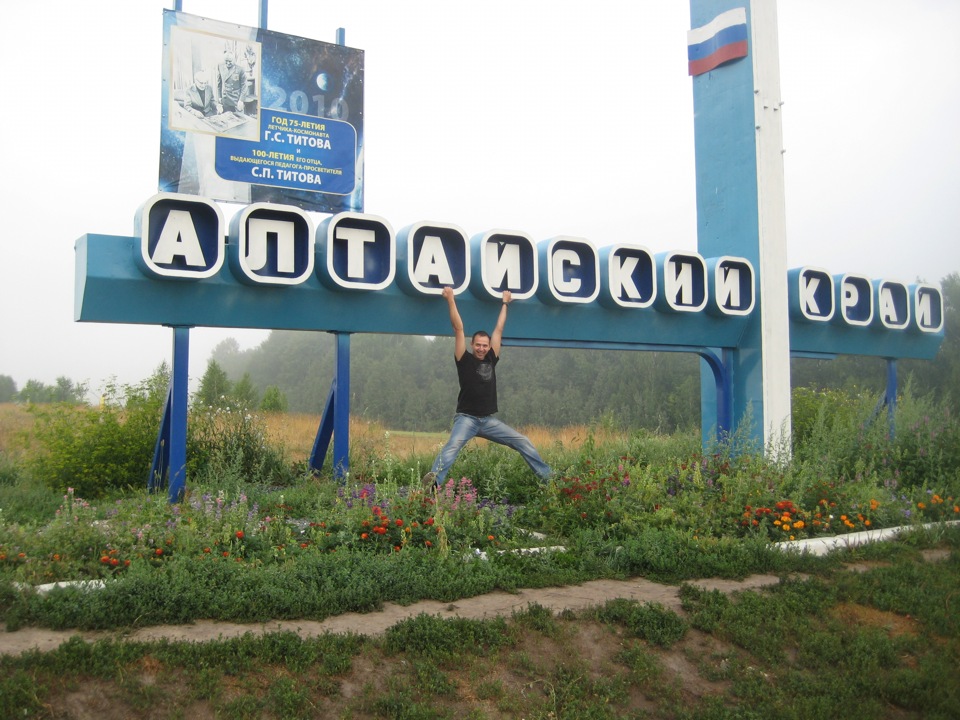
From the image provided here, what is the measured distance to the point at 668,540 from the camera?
6648 mm

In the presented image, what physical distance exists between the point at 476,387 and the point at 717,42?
7416 millimetres

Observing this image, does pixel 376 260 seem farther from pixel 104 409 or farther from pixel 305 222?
pixel 104 409

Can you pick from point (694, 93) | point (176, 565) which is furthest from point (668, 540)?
point (694, 93)

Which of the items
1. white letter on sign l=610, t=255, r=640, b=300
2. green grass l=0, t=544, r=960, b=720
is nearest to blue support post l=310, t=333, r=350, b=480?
white letter on sign l=610, t=255, r=640, b=300

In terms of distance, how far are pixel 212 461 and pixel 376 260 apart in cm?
293

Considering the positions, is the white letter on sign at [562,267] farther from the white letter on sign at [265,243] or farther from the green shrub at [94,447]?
the green shrub at [94,447]

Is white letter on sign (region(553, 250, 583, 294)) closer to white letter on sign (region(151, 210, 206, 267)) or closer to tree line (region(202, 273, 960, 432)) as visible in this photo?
white letter on sign (region(151, 210, 206, 267))

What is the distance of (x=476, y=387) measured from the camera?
28.5 ft

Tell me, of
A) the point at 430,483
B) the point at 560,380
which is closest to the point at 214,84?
the point at 430,483

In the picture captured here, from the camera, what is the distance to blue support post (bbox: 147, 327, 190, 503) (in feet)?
27.7

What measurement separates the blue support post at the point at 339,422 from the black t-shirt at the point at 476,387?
1.51 metres

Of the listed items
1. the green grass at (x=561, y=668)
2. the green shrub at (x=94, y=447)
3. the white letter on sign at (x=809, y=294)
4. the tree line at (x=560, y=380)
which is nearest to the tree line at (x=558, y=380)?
the tree line at (x=560, y=380)

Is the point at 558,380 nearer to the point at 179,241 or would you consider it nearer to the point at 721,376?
the point at 721,376

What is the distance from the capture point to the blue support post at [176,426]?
27.7 ft
